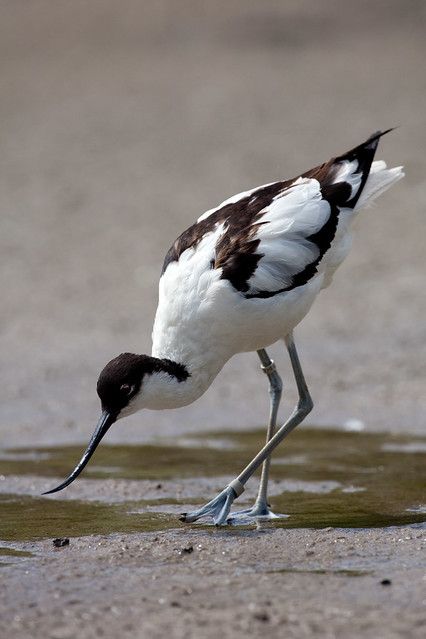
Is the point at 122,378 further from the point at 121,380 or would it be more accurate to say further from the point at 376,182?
the point at 376,182

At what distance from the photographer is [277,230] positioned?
5.52 m

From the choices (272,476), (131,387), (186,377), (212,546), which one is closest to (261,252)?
(186,377)

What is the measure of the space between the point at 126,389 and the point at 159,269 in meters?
5.60

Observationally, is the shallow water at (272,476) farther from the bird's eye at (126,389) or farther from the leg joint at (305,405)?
the bird's eye at (126,389)

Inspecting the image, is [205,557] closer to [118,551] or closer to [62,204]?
[118,551]

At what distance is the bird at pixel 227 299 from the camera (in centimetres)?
527

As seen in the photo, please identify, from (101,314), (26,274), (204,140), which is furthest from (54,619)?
(204,140)

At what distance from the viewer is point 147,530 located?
17.0ft

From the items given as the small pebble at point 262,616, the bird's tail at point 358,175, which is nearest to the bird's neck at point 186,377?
the bird's tail at point 358,175

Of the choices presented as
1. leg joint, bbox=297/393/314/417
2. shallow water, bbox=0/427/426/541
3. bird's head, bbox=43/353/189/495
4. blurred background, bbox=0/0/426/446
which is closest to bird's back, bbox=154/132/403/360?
bird's head, bbox=43/353/189/495

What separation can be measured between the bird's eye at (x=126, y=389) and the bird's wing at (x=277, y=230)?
1.97 ft

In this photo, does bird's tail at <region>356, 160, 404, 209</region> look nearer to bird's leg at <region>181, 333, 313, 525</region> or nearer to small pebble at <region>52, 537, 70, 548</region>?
bird's leg at <region>181, 333, 313, 525</region>

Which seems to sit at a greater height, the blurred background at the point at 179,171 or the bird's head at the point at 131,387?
the blurred background at the point at 179,171

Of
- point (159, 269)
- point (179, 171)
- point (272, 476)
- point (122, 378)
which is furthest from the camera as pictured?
point (179, 171)
